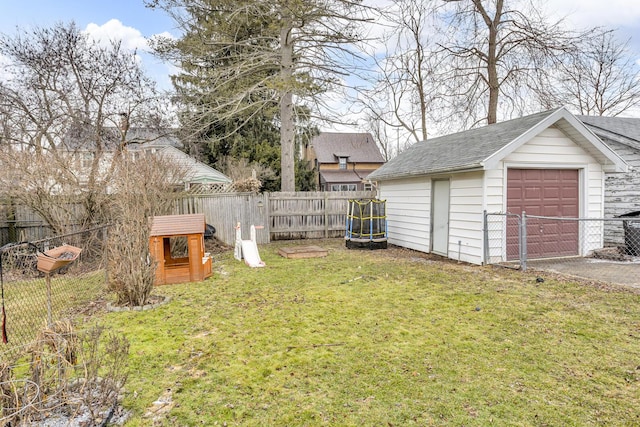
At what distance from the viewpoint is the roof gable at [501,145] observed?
7.24 meters

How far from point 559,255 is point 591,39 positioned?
324 inches

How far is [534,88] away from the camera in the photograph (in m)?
12.9

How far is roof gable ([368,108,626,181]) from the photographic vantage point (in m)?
7.24

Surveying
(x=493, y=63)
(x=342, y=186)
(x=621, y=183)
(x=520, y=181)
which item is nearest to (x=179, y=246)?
(x=520, y=181)

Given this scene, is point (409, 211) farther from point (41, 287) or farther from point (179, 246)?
point (41, 287)

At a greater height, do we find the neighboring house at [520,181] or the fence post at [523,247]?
the neighboring house at [520,181]

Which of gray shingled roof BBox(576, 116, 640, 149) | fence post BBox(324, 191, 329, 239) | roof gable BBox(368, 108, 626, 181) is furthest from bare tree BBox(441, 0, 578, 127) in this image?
fence post BBox(324, 191, 329, 239)

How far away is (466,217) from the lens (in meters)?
7.94

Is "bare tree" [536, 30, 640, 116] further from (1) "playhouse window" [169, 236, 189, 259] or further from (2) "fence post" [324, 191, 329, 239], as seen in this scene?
(1) "playhouse window" [169, 236, 189, 259]

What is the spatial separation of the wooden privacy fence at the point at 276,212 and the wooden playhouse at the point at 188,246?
4.05 meters

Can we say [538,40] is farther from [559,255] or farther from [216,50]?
[216,50]

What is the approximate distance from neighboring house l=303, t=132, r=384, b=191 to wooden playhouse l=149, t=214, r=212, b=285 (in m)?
22.2

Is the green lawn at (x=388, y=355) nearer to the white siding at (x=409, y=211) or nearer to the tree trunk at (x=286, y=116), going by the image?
the white siding at (x=409, y=211)

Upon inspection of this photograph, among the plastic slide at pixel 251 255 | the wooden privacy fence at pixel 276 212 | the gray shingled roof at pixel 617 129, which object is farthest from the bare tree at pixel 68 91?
the gray shingled roof at pixel 617 129
